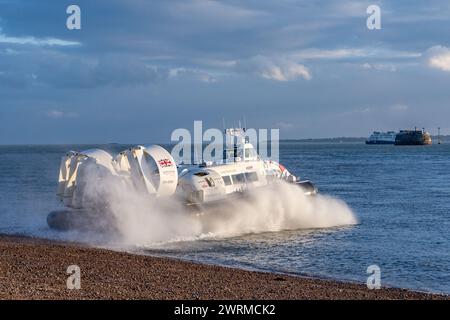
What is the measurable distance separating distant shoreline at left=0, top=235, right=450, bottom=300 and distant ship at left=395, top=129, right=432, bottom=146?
14924 centimetres

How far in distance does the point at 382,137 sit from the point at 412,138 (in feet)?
83.0

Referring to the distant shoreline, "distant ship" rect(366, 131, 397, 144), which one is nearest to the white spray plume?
the distant shoreline

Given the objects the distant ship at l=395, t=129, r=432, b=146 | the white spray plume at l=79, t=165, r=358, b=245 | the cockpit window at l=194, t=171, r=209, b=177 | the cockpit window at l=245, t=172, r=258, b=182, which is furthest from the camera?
the distant ship at l=395, t=129, r=432, b=146

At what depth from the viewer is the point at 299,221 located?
23.0m

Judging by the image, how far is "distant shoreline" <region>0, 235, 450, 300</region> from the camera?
10.1m

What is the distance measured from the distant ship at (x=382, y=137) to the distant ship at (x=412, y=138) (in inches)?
435

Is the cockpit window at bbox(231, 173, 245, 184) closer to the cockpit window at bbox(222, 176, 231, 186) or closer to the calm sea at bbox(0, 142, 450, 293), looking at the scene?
the cockpit window at bbox(222, 176, 231, 186)

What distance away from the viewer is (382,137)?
601ft

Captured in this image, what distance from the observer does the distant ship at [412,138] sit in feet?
512

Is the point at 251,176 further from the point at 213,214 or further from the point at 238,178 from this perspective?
the point at 213,214

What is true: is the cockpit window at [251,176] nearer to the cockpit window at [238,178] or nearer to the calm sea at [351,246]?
the cockpit window at [238,178]
